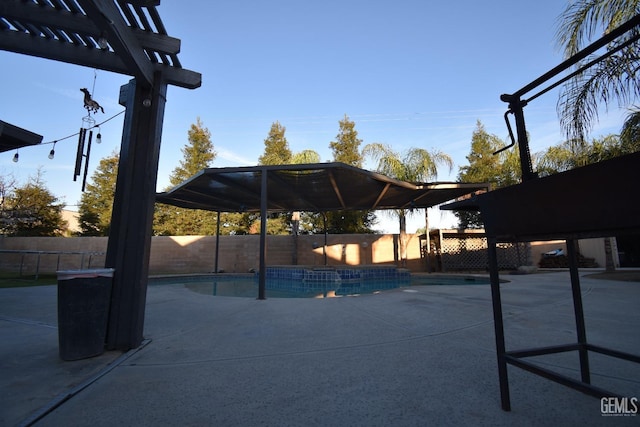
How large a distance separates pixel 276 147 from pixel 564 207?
23710 millimetres

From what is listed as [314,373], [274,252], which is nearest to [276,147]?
[274,252]

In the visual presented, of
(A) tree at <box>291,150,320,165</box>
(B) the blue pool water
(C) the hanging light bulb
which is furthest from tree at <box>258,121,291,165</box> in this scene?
(C) the hanging light bulb

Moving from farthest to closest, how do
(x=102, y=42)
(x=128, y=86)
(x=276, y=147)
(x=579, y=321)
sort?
1. (x=276, y=147)
2. (x=128, y=86)
3. (x=102, y=42)
4. (x=579, y=321)

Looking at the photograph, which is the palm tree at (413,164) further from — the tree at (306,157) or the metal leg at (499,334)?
the metal leg at (499,334)

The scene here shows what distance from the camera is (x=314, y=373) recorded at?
253cm

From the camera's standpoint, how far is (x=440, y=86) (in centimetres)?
1343

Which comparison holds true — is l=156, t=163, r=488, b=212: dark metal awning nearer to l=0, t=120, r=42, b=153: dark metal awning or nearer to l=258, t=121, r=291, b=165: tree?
l=0, t=120, r=42, b=153: dark metal awning

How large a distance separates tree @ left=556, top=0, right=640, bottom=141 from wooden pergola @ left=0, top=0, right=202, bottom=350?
624 centimetres

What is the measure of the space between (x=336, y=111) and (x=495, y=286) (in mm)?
21509

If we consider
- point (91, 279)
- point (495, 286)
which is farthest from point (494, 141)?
point (91, 279)

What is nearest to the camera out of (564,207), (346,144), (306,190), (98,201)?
(564,207)

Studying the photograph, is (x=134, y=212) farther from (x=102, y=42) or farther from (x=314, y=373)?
(x=314, y=373)

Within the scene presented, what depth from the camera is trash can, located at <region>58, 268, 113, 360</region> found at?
2.91 meters

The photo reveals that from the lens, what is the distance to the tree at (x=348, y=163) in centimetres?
2047
